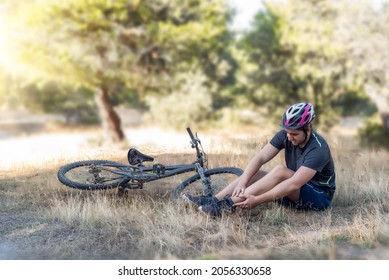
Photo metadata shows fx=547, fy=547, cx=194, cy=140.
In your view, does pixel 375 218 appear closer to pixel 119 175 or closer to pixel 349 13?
pixel 119 175

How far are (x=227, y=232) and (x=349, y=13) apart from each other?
11.7m

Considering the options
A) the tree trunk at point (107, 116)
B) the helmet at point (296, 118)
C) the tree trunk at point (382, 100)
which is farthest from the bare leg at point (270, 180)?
the tree trunk at point (382, 100)

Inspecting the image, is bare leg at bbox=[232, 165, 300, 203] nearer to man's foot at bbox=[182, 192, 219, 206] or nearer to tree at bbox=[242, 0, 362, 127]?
man's foot at bbox=[182, 192, 219, 206]

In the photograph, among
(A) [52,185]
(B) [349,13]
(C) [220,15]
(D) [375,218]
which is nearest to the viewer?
(D) [375,218]

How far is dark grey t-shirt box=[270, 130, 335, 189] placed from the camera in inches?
172

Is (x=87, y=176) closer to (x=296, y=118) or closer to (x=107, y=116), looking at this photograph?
(x=296, y=118)

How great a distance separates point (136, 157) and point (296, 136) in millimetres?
1596

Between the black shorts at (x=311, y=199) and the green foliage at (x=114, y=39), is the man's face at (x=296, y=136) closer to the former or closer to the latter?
the black shorts at (x=311, y=199)

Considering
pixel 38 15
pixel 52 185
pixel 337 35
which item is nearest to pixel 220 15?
pixel 337 35

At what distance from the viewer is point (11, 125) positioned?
1884 centimetres

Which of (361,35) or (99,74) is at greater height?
(361,35)

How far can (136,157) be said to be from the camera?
17.0 ft

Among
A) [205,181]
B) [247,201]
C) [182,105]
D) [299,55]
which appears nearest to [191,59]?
[182,105]

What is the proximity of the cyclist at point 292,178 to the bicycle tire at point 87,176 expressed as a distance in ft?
2.87
